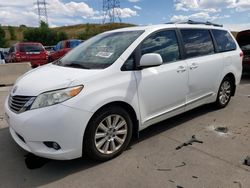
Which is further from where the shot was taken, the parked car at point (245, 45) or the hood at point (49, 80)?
the parked car at point (245, 45)

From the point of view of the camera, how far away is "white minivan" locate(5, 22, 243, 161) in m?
3.20

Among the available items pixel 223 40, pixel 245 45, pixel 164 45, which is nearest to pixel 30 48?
pixel 245 45

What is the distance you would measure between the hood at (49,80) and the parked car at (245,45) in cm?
752

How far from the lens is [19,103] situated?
3400mm

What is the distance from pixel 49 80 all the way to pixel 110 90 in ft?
2.52

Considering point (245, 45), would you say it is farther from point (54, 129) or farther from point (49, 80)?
point (54, 129)

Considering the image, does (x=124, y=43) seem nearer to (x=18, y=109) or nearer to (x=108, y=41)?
(x=108, y=41)

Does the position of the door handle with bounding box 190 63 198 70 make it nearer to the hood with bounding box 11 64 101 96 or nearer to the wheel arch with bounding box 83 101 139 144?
the wheel arch with bounding box 83 101 139 144

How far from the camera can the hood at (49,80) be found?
10.8 ft

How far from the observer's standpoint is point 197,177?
320 centimetres

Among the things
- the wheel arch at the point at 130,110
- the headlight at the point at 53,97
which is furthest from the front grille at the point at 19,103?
the wheel arch at the point at 130,110

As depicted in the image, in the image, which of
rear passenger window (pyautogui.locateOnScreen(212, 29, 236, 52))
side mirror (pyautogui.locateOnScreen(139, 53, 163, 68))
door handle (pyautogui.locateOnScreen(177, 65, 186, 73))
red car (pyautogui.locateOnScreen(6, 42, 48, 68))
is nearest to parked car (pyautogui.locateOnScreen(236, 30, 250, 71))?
rear passenger window (pyautogui.locateOnScreen(212, 29, 236, 52))

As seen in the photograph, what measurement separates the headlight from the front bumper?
0.22 feet

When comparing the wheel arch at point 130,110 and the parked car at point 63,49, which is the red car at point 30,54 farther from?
the wheel arch at point 130,110
